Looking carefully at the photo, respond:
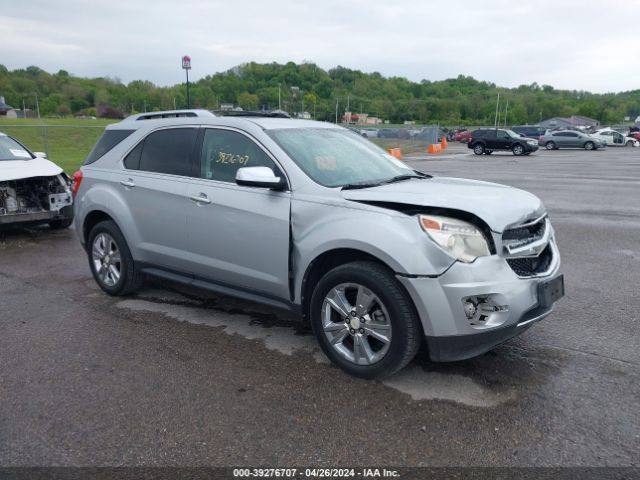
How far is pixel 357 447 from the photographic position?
302 centimetres

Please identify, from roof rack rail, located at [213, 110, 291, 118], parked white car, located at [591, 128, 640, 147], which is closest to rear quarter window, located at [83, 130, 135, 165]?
roof rack rail, located at [213, 110, 291, 118]

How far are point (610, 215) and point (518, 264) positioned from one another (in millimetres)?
7987

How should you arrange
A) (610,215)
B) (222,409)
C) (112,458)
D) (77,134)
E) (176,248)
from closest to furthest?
(112,458)
(222,409)
(176,248)
(610,215)
(77,134)

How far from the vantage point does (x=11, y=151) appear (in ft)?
30.1

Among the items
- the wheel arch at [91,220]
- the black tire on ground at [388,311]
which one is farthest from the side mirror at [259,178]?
the wheel arch at [91,220]

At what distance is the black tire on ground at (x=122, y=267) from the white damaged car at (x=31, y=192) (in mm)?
3295

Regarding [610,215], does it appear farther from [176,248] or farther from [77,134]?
[77,134]

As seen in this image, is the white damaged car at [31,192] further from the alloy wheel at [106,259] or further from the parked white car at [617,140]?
the parked white car at [617,140]

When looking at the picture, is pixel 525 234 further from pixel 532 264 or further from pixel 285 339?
pixel 285 339

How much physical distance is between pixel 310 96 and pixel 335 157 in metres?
87.9

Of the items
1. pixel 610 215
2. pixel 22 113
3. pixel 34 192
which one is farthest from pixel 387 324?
pixel 22 113

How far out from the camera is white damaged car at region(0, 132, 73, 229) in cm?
819

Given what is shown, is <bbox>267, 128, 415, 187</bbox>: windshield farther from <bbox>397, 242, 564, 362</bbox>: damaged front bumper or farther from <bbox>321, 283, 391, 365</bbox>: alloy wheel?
<bbox>397, 242, 564, 362</bbox>: damaged front bumper

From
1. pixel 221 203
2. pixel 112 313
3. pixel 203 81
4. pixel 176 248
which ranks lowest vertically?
pixel 112 313
